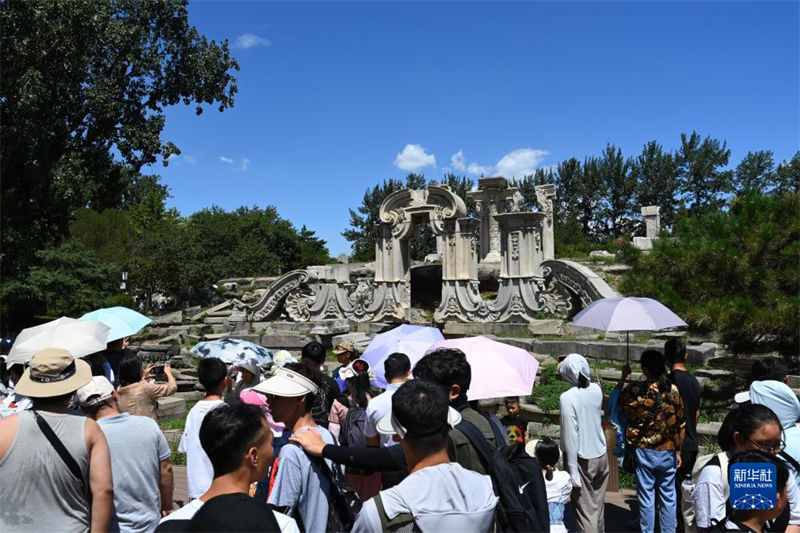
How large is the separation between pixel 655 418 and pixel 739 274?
320 centimetres

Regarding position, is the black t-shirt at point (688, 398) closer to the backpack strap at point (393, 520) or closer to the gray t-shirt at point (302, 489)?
the gray t-shirt at point (302, 489)

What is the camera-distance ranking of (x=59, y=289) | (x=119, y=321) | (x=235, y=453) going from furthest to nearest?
(x=59, y=289) → (x=119, y=321) → (x=235, y=453)

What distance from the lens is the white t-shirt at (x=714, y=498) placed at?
9.32ft

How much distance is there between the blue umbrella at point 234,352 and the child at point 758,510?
4159mm

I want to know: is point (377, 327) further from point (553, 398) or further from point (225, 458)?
point (225, 458)

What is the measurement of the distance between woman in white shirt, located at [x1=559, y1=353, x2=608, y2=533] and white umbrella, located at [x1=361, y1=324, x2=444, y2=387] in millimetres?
1713

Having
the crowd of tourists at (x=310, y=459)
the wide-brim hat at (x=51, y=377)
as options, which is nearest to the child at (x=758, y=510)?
the crowd of tourists at (x=310, y=459)

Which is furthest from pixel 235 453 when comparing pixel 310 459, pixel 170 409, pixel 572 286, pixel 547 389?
pixel 572 286

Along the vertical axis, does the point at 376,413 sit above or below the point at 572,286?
below

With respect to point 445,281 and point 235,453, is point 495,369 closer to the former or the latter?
point 235,453

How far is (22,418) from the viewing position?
291 centimetres

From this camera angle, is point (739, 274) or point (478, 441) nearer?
point (478, 441)

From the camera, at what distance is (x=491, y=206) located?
27.0 meters

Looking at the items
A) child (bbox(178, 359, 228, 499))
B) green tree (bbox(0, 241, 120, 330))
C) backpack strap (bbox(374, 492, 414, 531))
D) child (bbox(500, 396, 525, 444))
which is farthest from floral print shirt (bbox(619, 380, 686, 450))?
green tree (bbox(0, 241, 120, 330))
